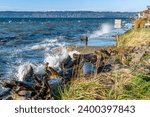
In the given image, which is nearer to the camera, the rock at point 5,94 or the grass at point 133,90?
the grass at point 133,90

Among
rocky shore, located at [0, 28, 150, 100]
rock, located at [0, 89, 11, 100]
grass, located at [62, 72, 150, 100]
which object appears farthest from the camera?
rock, located at [0, 89, 11, 100]

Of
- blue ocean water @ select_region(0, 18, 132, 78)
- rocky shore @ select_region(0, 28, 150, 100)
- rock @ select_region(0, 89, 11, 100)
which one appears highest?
rocky shore @ select_region(0, 28, 150, 100)

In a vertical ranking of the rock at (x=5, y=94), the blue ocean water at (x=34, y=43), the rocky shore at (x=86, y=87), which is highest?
the rocky shore at (x=86, y=87)

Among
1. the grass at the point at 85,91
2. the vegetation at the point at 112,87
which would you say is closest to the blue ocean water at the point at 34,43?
the vegetation at the point at 112,87

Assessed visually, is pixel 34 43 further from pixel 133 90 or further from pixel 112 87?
pixel 112 87

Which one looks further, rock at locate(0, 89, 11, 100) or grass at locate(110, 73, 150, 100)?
rock at locate(0, 89, 11, 100)

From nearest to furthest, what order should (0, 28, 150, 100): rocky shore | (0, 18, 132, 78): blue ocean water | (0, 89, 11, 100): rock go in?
(0, 28, 150, 100): rocky shore → (0, 89, 11, 100): rock → (0, 18, 132, 78): blue ocean water

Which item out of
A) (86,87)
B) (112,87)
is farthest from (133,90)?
(86,87)

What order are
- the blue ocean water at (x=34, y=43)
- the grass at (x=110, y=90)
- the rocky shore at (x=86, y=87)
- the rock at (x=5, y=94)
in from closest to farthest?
the grass at (x=110, y=90), the rocky shore at (x=86, y=87), the rock at (x=5, y=94), the blue ocean water at (x=34, y=43)

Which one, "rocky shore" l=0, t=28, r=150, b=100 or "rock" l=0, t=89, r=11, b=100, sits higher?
"rocky shore" l=0, t=28, r=150, b=100

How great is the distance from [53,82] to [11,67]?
10413 mm

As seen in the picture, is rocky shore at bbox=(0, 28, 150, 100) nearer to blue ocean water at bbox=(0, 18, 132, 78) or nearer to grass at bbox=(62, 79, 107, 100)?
grass at bbox=(62, 79, 107, 100)

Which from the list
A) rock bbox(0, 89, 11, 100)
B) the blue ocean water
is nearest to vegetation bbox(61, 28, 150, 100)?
rock bbox(0, 89, 11, 100)

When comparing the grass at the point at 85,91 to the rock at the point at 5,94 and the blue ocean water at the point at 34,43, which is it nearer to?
the rock at the point at 5,94
